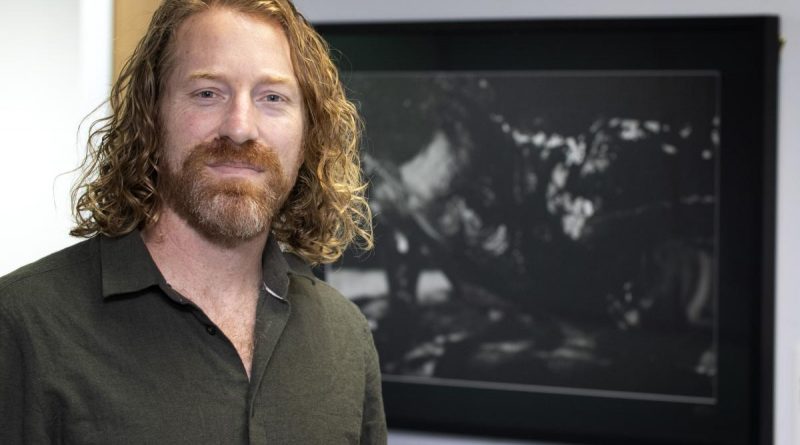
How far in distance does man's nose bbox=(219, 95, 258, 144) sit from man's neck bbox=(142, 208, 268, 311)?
118 millimetres

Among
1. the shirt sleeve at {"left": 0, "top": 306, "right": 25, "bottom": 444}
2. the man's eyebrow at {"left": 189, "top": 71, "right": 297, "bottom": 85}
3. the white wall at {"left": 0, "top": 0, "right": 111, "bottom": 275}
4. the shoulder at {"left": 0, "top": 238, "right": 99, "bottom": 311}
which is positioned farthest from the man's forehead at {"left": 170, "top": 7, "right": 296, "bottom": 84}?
the shirt sleeve at {"left": 0, "top": 306, "right": 25, "bottom": 444}

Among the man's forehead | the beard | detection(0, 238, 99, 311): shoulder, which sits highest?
the man's forehead

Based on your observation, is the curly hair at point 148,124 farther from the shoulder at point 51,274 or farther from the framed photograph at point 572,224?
the framed photograph at point 572,224

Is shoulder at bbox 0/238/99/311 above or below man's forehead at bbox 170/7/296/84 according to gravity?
below

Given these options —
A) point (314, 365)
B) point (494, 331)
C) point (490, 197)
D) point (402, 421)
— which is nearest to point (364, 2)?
point (490, 197)

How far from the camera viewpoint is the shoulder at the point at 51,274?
92 cm

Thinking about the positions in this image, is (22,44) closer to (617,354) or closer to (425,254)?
(425,254)

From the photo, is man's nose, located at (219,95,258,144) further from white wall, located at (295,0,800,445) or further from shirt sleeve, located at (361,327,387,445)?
white wall, located at (295,0,800,445)

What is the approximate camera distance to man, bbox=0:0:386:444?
0.91 m

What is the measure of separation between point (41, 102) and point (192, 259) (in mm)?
237

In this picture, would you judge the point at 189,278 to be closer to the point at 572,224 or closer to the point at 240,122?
the point at 240,122

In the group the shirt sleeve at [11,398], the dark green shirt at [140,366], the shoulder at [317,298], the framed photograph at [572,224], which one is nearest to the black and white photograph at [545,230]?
the framed photograph at [572,224]

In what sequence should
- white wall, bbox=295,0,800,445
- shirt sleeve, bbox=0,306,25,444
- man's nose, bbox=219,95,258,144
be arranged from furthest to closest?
white wall, bbox=295,0,800,445
man's nose, bbox=219,95,258,144
shirt sleeve, bbox=0,306,25,444

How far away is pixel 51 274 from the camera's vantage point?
951 millimetres
